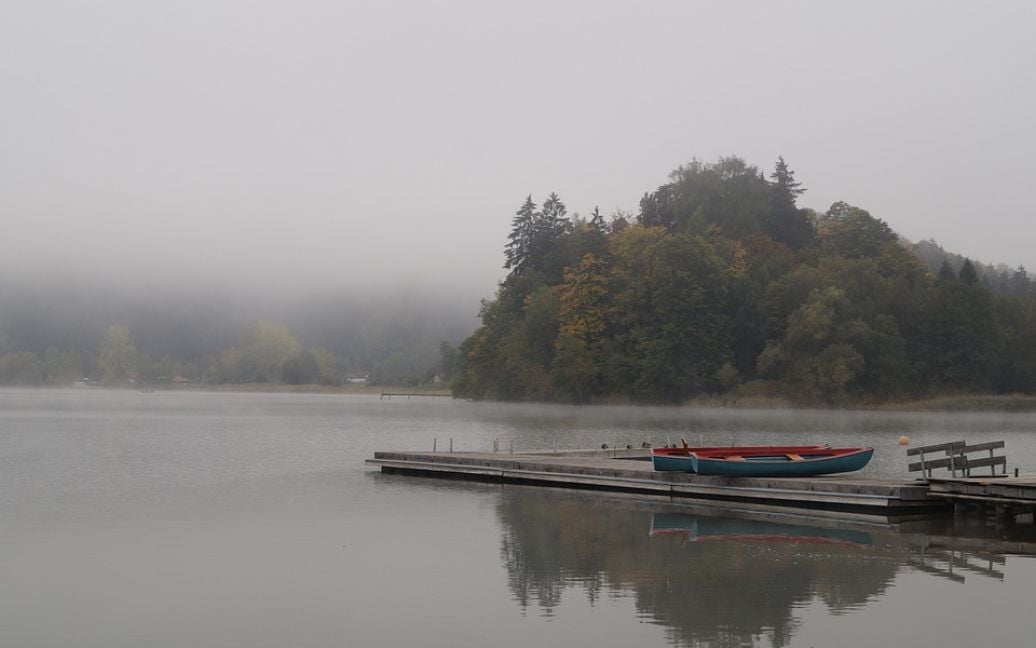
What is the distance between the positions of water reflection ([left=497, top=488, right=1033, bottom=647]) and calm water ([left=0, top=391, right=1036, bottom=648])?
2.4 inches

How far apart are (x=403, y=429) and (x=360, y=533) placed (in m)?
40.0

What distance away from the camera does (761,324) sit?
89.1 m

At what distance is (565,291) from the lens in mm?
97438

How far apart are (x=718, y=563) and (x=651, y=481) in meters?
8.45

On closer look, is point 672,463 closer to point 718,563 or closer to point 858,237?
point 718,563

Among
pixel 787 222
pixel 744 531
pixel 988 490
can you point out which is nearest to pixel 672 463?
pixel 744 531

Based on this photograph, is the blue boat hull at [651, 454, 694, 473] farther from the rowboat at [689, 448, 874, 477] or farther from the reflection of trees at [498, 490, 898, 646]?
the reflection of trees at [498, 490, 898, 646]

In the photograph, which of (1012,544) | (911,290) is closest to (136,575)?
(1012,544)

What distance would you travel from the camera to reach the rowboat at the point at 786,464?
80.6 ft

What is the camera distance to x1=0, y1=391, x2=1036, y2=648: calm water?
13594 mm

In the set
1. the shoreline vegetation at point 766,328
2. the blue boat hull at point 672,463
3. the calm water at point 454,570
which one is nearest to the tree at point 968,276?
the shoreline vegetation at point 766,328

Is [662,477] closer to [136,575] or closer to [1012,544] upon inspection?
[1012,544]

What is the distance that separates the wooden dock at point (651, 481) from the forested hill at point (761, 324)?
53532 millimetres

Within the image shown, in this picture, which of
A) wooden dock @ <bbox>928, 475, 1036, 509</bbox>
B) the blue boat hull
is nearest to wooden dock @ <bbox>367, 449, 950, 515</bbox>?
the blue boat hull
